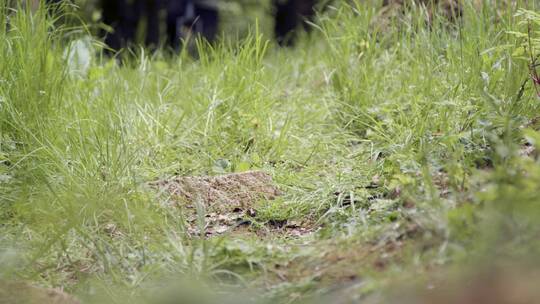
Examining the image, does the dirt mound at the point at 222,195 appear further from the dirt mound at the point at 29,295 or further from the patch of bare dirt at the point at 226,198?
the dirt mound at the point at 29,295

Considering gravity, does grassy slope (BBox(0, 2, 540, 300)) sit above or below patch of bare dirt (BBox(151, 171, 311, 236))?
above

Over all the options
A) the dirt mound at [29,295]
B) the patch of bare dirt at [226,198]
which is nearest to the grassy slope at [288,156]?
the patch of bare dirt at [226,198]

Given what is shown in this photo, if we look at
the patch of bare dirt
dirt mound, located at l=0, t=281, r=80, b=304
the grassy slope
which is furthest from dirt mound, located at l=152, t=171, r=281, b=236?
dirt mound, located at l=0, t=281, r=80, b=304

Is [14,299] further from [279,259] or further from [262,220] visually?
[262,220]

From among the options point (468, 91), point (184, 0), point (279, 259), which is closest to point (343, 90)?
point (468, 91)

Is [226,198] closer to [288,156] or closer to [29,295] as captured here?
[288,156]

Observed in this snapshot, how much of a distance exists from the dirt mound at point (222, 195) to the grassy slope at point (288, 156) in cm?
11

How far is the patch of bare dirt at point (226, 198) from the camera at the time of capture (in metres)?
3.48

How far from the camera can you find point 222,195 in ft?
12.2

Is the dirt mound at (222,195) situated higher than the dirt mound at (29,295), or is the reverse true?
the dirt mound at (29,295)

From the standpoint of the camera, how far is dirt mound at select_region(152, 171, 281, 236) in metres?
3.55

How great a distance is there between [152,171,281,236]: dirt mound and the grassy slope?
0.37 feet

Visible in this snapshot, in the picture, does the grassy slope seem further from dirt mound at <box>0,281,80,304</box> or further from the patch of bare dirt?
dirt mound at <box>0,281,80,304</box>

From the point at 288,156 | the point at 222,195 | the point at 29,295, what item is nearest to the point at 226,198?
the point at 222,195
